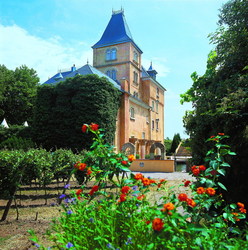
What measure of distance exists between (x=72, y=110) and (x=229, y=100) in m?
21.1

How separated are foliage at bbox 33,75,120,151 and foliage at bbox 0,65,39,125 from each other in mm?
17147

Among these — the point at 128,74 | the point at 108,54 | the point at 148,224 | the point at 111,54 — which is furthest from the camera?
the point at 108,54

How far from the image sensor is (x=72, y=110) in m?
24.2

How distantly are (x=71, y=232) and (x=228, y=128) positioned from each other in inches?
128

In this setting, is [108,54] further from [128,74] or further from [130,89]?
[130,89]

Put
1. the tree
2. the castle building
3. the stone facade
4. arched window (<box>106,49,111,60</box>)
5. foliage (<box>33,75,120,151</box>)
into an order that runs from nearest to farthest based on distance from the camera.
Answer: the tree, foliage (<box>33,75,120,151</box>), the stone facade, the castle building, arched window (<box>106,49,111,60</box>)

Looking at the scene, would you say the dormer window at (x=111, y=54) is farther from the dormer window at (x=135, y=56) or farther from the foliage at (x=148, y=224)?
the foliage at (x=148, y=224)

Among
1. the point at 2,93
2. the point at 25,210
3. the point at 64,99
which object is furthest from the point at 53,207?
the point at 2,93

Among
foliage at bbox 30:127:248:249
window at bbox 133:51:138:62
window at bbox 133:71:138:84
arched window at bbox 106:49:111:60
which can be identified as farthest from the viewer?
window at bbox 133:71:138:84

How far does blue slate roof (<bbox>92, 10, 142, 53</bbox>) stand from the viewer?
1357 inches

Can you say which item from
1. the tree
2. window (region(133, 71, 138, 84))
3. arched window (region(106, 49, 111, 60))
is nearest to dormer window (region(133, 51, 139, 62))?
window (region(133, 71, 138, 84))

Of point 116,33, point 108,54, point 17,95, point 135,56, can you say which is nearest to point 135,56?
point 135,56

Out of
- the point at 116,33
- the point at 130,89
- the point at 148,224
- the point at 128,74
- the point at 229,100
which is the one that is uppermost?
the point at 116,33

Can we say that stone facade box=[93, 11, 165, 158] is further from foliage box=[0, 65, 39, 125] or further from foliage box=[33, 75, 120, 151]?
foliage box=[0, 65, 39, 125]
